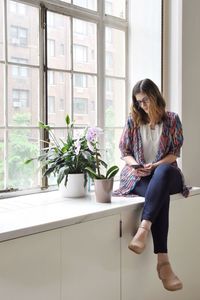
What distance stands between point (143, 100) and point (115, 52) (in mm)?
575

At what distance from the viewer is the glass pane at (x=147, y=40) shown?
276cm

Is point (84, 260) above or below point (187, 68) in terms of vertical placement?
below

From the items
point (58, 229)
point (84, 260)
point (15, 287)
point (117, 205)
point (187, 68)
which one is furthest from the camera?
point (187, 68)

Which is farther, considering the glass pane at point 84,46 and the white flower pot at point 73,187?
the glass pane at point 84,46

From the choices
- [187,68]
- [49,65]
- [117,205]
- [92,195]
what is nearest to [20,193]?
[92,195]

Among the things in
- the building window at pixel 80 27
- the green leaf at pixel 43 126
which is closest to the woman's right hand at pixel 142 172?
the green leaf at pixel 43 126

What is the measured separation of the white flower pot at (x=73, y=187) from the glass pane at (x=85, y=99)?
439 millimetres

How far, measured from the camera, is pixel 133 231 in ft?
6.95

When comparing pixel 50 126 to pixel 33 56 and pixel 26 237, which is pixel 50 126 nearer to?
pixel 33 56

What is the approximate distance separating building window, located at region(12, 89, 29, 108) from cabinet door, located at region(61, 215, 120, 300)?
785 millimetres

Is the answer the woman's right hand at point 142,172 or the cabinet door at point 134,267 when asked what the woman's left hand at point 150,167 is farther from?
the cabinet door at point 134,267

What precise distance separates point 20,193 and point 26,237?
0.68 m

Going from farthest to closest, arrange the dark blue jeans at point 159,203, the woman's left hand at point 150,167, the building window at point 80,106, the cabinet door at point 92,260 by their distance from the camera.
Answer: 1. the building window at point 80,106
2. the woman's left hand at point 150,167
3. the dark blue jeans at point 159,203
4. the cabinet door at point 92,260

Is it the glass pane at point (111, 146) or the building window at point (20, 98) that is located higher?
the building window at point (20, 98)
